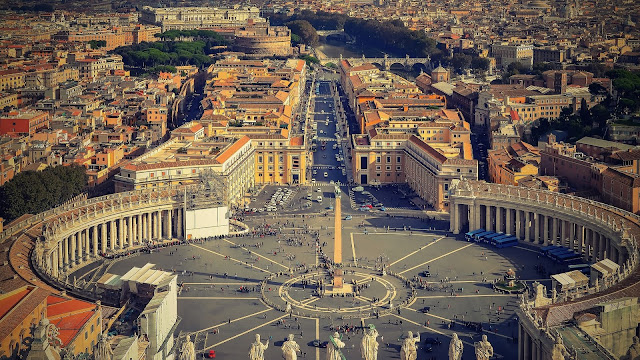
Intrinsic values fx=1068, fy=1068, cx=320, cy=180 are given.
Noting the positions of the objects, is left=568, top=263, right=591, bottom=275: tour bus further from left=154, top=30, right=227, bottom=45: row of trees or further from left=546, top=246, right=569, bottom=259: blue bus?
left=154, top=30, right=227, bottom=45: row of trees

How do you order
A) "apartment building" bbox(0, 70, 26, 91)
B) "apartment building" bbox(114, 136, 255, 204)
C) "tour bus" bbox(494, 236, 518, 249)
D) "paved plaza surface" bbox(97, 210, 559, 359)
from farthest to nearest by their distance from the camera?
"apartment building" bbox(0, 70, 26, 91), "apartment building" bbox(114, 136, 255, 204), "tour bus" bbox(494, 236, 518, 249), "paved plaza surface" bbox(97, 210, 559, 359)

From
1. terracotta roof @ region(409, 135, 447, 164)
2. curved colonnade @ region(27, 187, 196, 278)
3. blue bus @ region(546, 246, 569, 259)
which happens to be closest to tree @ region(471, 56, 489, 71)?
terracotta roof @ region(409, 135, 447, 164)

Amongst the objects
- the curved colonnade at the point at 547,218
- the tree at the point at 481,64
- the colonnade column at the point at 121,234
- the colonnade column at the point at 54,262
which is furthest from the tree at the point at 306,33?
the colonnade column at the point at 54,262

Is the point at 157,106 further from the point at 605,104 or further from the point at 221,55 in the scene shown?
the point at 221,55

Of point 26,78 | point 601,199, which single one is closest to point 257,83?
point 26,78

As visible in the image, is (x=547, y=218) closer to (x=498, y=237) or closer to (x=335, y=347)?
(x=498, y=237)

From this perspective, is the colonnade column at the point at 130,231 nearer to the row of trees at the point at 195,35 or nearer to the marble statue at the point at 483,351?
the marble statue at the point at 483,351
